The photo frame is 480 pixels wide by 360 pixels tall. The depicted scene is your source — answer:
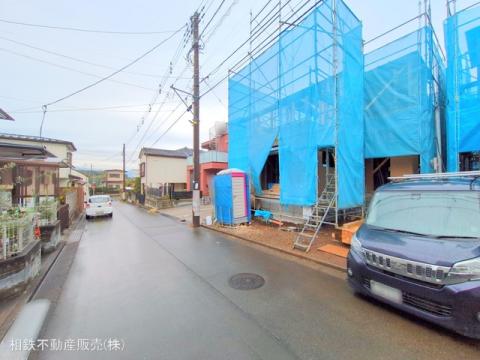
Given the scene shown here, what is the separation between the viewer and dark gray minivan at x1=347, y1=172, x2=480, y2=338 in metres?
2.24

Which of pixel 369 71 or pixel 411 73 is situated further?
pixel 369 71

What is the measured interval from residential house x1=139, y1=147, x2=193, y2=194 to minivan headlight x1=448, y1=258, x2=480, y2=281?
24.8 metres

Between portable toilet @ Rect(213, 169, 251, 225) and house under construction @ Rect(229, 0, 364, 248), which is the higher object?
house under construction @ Rect(229, 0, 364, 248)

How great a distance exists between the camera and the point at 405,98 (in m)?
7.09

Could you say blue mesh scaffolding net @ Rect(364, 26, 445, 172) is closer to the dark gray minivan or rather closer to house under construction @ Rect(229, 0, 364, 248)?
house under construction @ Rect(229, 0, 364, 248)

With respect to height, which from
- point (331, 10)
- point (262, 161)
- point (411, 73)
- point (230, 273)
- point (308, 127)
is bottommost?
point (230, 273)

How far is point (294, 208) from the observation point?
27.0 ft

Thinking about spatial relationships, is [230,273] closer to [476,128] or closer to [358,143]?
[358,143]

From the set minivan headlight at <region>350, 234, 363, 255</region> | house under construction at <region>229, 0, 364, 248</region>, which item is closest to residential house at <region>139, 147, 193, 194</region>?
house under construction at <region>229, 0, 364, 248</region>

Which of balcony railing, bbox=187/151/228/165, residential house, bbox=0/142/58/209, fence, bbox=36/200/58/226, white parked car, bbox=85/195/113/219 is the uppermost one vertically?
balcony railing, bbox=187/151/228/165

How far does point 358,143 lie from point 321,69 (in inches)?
113

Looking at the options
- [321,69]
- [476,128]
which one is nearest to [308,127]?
[321,69]

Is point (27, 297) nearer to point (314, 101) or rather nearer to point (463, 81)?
point (314, 101)

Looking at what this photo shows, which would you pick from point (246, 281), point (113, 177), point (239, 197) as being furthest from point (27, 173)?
point (113, 177)
